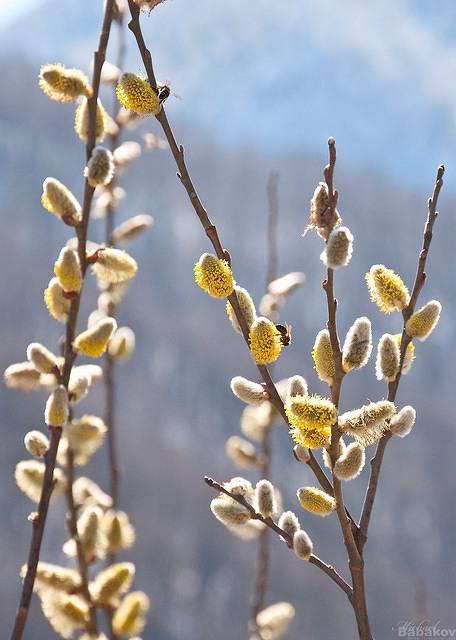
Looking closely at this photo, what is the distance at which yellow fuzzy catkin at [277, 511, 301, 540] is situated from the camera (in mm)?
549

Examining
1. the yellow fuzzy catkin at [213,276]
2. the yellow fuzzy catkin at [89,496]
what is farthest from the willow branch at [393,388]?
the yellow fuzzy catkin at [89,496]

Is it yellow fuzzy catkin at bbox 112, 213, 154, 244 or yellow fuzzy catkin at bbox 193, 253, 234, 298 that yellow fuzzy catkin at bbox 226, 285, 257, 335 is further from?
yellow fuzzy catkin at bbox 112, 213, 154, 244

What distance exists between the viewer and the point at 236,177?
3186 centimetres

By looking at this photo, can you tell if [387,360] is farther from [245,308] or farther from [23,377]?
[23,377]

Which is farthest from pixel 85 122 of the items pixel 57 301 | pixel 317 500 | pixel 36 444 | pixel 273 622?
pixel 273 622

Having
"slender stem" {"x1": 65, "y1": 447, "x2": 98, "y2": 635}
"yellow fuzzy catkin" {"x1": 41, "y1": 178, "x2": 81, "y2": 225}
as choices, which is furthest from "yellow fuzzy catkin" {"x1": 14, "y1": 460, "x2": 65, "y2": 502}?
"yellow fuzzy catkin" {"x1": 41, "y1": 178, "x2": 81, "y2": 225}

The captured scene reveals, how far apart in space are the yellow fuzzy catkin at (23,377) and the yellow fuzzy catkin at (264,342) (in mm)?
260

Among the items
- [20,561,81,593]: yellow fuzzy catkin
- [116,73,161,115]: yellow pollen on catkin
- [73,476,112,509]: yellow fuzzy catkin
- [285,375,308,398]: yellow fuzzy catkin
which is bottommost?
[20,561,81,593]: yellow fuzzy catkin

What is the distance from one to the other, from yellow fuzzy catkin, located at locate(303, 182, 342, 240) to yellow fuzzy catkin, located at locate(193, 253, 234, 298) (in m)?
0.06

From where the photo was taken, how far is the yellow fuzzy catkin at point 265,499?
56 cm

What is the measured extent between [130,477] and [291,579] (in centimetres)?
504

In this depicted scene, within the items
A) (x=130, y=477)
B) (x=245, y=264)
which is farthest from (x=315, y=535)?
(x=245, y=264)

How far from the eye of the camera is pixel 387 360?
0.56 m

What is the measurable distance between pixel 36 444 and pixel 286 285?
67 cm
